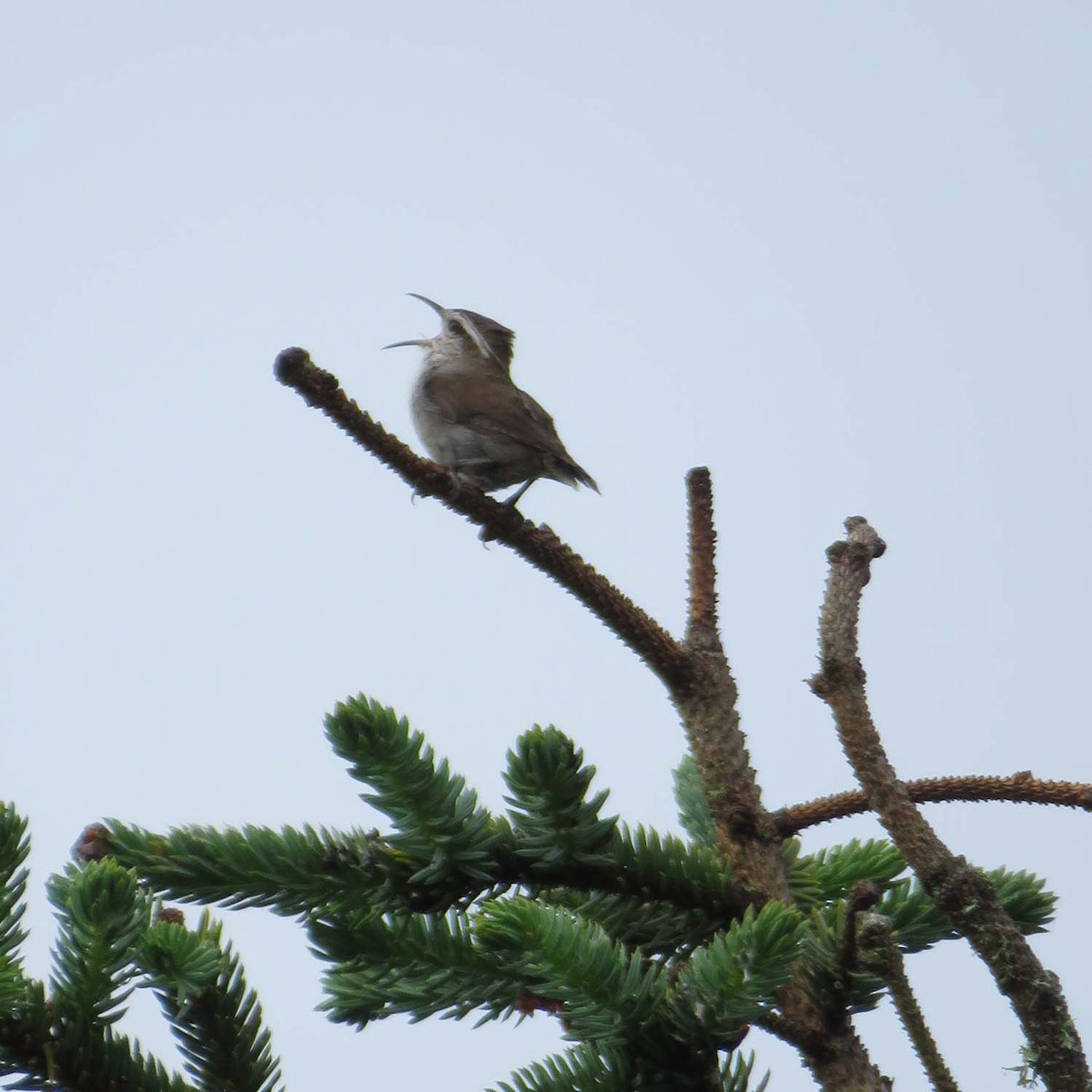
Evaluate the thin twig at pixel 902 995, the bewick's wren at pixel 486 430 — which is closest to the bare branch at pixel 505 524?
the thin twig at pixel 902 995

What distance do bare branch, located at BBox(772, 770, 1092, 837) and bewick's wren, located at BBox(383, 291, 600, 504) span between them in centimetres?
338

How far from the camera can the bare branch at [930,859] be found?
5.26 ft

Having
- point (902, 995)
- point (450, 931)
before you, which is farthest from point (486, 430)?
point (902, 995)

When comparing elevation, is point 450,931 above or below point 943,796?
below

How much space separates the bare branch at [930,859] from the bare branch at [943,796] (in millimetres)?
401

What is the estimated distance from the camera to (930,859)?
1873mm

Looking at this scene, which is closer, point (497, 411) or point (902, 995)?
point (902, 995)

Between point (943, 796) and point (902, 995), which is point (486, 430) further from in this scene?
point (902, 995)

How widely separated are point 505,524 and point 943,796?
3.43ft

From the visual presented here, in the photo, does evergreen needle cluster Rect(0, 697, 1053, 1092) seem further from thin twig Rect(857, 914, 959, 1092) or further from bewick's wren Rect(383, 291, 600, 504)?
bewick's wren Rect(383, 291, 600, 504)

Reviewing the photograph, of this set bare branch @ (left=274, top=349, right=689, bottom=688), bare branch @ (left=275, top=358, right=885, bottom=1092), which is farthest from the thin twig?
bare branch @ (left=274, top=349, right=689, bottom=688)

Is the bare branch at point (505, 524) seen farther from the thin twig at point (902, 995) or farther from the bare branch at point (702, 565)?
the thin twig at point (902, 995)

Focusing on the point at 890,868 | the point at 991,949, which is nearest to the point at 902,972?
the point at 991,949

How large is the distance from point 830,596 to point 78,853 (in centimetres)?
128
